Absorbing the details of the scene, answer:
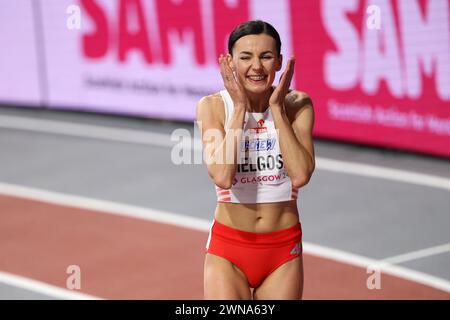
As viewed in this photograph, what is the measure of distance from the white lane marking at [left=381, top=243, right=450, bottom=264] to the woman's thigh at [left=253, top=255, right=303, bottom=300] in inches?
145

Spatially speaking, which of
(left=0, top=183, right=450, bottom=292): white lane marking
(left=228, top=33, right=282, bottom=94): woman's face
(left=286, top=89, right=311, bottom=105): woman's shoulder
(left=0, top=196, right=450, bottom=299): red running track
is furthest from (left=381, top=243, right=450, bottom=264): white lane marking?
(left=228, top=33, right=282, bottom=94): woman's face

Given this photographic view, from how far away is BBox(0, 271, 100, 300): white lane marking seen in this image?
8.47 metres

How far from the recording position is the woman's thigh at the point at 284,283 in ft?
18.1

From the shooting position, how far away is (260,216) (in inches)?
220

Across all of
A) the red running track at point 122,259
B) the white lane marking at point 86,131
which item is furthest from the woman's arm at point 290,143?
the white lane marking at point 86,131

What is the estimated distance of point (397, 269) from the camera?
8.91m

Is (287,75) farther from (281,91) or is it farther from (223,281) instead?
(223,281)

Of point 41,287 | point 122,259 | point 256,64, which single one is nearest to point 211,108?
point 256,64

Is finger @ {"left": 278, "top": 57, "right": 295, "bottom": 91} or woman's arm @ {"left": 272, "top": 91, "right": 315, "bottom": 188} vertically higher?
finger @ {"left": 278, "top": 57, "right": 295, "bottom": 91}

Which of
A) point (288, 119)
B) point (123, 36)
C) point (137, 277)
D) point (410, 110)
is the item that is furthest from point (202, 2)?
point (288, 119)

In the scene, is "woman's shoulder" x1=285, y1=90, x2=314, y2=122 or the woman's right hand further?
"woman's shoulder" x1=285, y1=90, x2=314, y2=122

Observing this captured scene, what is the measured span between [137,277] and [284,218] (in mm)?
3674

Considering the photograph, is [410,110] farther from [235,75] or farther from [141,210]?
[235,75]

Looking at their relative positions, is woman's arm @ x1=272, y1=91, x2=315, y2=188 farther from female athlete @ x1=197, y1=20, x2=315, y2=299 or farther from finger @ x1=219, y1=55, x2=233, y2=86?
finger @ x1=219, y1=55, x2=233, y2=86
